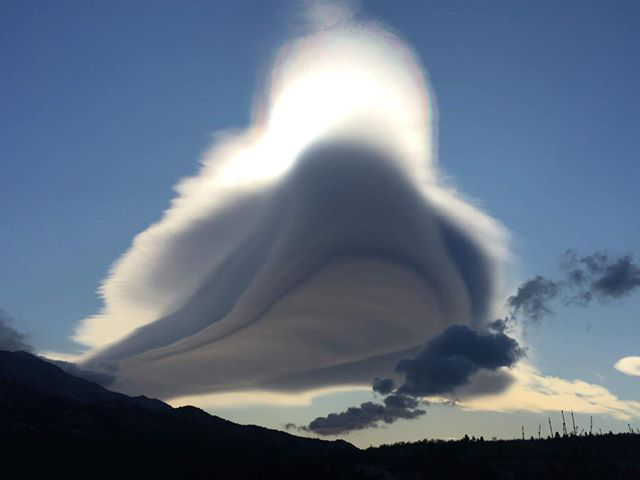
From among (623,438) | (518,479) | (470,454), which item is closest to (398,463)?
(470,454)

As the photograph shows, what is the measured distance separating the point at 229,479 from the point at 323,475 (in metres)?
36.6

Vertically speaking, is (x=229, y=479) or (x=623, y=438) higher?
(x=623, y=438)

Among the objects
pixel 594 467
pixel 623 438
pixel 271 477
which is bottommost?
pixel 271 477

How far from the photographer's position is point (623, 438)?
19962 centimetres

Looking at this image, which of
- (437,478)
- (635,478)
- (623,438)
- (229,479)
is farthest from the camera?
(623,438)

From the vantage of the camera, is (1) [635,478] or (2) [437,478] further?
(2) [437,478]

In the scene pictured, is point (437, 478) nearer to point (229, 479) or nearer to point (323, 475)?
point (323, 475)

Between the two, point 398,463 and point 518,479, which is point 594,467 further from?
point 398,463

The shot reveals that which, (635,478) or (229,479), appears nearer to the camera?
(635,478)

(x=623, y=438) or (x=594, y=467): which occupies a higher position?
(x=623, y=438)

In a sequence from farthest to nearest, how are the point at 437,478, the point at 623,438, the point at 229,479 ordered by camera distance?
the point at 623,438 < the point at 229,479 < the point at 437,478

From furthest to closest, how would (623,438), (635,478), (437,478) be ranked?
(623,438)
(437,478)
(635,478)

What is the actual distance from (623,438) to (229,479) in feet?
386

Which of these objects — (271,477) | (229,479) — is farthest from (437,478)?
(229,479)
